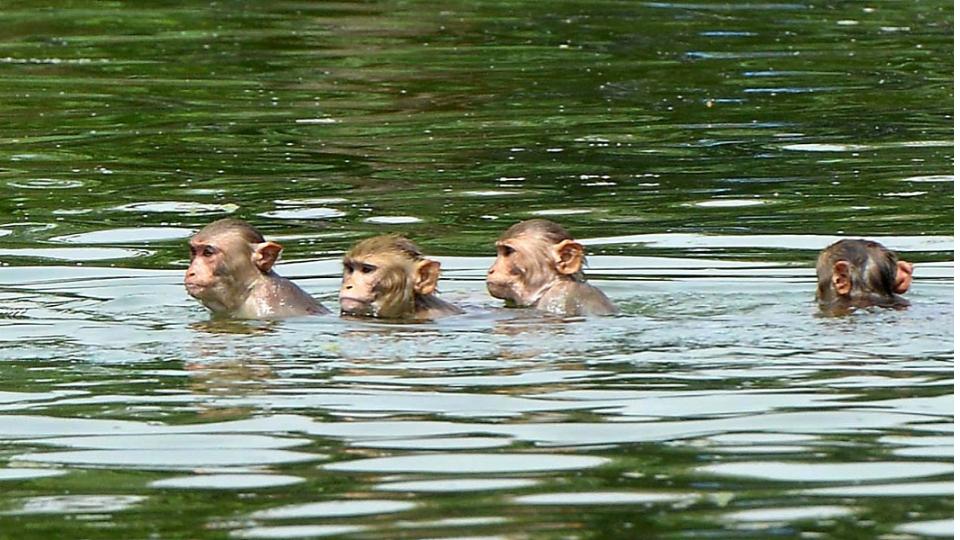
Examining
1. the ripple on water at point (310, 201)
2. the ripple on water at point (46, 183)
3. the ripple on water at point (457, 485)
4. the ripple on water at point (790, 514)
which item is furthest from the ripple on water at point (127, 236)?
the ripple on water at point (790, 514)

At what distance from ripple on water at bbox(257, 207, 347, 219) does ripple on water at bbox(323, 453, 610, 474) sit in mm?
6951

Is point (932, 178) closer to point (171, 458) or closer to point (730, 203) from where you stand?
point (730, 203)

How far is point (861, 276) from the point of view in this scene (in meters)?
12.3

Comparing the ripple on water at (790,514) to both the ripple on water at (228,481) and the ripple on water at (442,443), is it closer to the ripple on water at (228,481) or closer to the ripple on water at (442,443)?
the ripple on water at (442,443)

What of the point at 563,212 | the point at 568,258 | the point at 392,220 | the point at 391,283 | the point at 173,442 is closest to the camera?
the point at 173,442

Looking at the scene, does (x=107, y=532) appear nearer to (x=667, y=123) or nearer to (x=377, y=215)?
(x=377, y=215)

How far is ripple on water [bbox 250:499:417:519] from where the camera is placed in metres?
7.93

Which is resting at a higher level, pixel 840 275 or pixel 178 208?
pixel 178 208

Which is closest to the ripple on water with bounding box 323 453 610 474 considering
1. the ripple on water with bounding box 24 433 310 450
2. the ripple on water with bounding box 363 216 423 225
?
the ripple on water with bounding box 24 433 310 450

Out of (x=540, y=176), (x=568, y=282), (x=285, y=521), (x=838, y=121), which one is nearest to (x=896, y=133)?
(x=838, y=121)

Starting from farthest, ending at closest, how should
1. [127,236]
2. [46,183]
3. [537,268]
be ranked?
[46,183], [127,236], [537,268]

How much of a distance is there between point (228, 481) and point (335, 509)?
596 mm

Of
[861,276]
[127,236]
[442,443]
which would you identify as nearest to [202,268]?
[127,236]

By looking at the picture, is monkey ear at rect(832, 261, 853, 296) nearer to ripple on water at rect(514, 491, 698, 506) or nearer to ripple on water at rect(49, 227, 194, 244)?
ripple on water at rect(514, 491, 698, 506)
